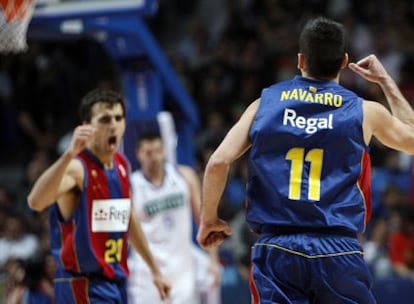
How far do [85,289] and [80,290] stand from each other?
33mm

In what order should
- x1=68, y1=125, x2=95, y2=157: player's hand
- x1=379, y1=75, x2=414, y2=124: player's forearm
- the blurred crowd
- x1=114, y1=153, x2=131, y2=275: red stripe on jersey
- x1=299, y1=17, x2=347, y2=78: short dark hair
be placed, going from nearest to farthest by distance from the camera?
x1=299, y1=17, x2=347, y2=78: short dark hair
x1=379, y1=75, x2=414, y2=124: player's forearm
x1=68, y1=125, x2=95, y2=157: player's hand
x1=114, y1=153, x2=131, y2=275: red stripe on jersey
the blurred crowd

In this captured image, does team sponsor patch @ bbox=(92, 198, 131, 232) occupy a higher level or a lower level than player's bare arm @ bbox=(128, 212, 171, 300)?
higher

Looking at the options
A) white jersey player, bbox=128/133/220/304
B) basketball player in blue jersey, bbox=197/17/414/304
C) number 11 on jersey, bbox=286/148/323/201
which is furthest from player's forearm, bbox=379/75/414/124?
white jersey player, bbox=128/133/220/304

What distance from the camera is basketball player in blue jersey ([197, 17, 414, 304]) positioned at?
4.31 meters

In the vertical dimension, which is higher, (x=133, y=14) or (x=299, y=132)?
(x=133, y=14)

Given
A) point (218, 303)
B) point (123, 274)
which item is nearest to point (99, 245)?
point (123, 274)

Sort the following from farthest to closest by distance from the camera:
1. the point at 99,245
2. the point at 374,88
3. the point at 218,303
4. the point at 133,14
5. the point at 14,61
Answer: the point at 14,61, the point at 374,88, the point at 218,303, the point at 133,14, the point at 99,245

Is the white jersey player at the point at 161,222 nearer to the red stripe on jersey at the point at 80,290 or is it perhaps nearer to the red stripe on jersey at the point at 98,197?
the red stripe on jersey at the point at 98,197

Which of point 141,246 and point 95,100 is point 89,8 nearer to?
point 95,100

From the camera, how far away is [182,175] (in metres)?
8.35

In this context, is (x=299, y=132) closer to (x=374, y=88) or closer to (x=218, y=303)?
(x=218, y=303)

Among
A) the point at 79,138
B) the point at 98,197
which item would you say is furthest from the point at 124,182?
the point at 79,138

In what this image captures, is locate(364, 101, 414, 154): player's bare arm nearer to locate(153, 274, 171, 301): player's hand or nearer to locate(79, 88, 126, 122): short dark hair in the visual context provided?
locate(79, 88, 126, 122): short dark hair

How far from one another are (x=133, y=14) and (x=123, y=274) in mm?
3087
